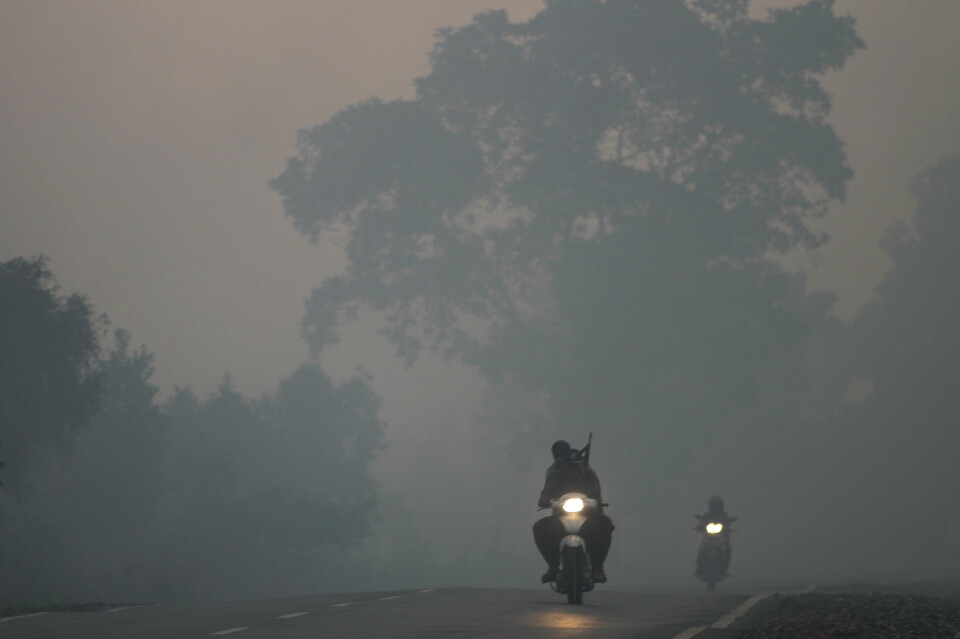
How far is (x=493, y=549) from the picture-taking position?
49625 mm

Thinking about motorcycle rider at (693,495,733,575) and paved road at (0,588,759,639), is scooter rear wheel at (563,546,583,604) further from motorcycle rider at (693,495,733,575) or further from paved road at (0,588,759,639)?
motorcycle rider at (693,495,733,575)

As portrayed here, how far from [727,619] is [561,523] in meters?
2.87

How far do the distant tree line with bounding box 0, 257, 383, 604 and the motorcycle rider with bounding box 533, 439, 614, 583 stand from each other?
2002 centimetres

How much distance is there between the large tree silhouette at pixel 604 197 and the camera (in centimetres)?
4931

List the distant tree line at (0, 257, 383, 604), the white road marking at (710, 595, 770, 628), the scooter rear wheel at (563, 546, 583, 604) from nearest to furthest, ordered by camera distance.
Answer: the white road marking at (710, 595, 770, 628)
the scooter rear wheel at (563, 546, 583, 604)
the distant tree line at (0, 257, 383, 604)

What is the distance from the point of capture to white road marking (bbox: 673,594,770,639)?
1366 cm

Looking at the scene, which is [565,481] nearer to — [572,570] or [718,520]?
[572,570]

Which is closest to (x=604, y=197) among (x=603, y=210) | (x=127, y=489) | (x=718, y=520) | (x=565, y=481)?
(x=603, y=210)

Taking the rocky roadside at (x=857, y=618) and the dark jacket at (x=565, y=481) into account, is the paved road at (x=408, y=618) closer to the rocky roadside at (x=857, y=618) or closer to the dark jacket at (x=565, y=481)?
the rocky roadside at (x=857, y=618)

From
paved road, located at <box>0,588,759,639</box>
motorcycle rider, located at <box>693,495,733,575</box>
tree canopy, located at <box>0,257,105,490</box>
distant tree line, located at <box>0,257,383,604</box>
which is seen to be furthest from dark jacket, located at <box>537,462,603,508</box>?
tree canopy, located at <box>0,257,105,490</box>

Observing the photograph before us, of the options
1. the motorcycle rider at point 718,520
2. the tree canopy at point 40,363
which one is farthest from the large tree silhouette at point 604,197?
the motorcycle rider at point 718,520

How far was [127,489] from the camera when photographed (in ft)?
145

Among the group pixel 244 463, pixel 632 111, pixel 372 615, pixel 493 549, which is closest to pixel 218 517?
pixel 244 463

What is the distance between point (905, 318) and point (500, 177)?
23821 mm
